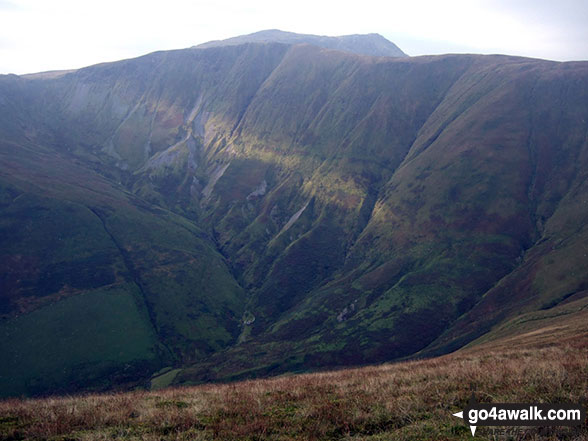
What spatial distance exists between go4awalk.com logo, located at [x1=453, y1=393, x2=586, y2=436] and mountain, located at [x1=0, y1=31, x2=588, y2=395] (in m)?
76.0

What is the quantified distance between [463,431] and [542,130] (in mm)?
166304

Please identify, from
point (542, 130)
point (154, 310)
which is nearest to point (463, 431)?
point (154, 310)

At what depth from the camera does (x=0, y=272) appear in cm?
11988

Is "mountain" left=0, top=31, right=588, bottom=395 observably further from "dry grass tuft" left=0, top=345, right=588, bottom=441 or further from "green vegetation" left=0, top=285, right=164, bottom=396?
"dry grass tuft" left=0, top=345, right=588, bottom=441

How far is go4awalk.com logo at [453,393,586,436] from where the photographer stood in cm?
1159

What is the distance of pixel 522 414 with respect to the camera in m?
12.3

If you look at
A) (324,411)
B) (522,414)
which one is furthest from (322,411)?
(522,414)

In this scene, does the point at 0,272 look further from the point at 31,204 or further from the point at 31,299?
the point at 31,204

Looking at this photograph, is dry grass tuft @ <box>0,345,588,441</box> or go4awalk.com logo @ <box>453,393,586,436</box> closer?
go4awalk.com logo @ <box>453,393,586,436</box>

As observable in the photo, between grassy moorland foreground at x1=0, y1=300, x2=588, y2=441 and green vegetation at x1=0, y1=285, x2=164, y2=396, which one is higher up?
grassy moorland foreground at x1=0, y1=300, x2=588, y2=441

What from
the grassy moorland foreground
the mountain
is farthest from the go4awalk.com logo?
the mountain

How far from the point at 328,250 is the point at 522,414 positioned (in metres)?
137

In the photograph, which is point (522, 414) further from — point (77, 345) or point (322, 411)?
point (77, 345)

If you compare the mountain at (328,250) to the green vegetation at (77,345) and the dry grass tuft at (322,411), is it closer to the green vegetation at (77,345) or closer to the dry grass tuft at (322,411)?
the green vegetation at (77,345)
